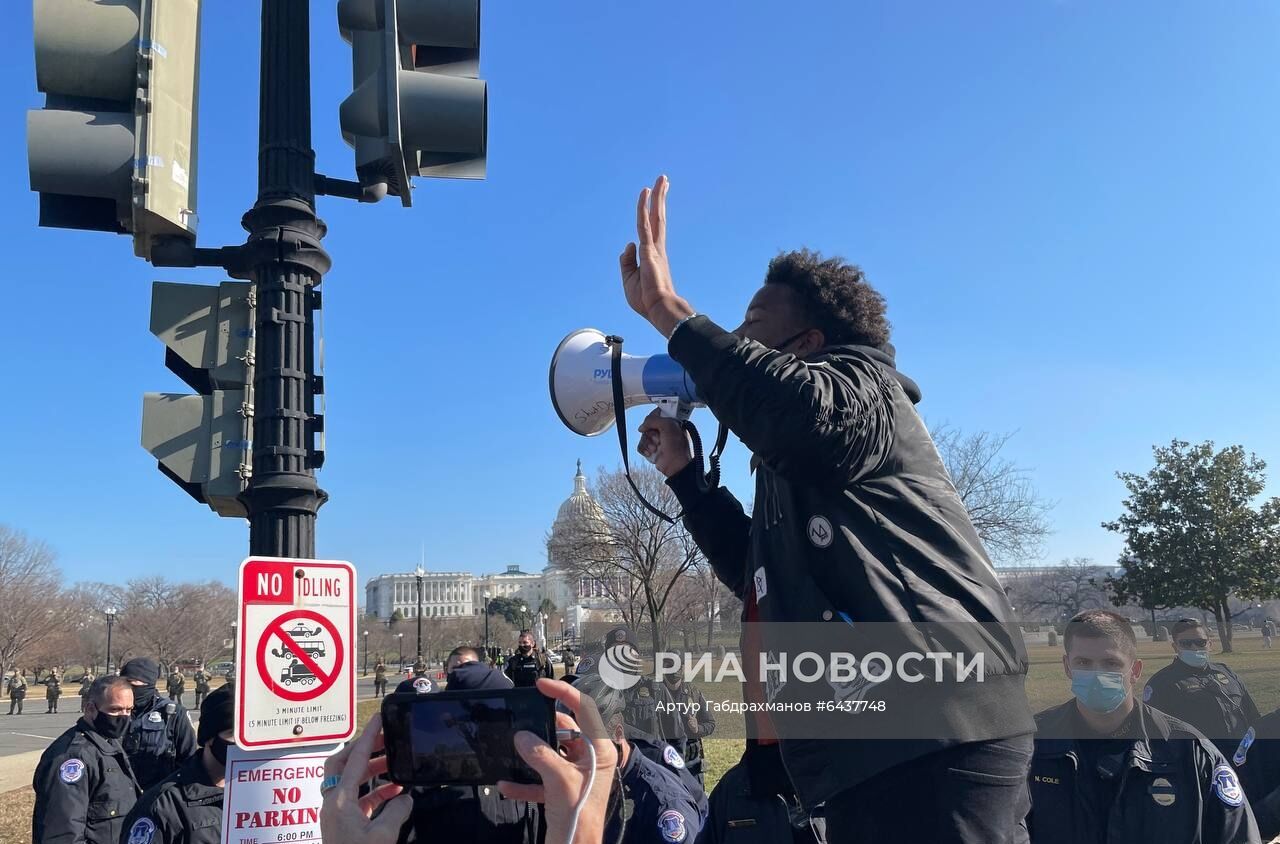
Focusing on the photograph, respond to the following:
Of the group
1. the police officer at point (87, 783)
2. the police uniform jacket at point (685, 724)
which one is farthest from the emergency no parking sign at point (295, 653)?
the police uniform jacket at point (685, 724)

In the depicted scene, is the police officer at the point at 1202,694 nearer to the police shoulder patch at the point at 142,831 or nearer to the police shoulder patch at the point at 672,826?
A: the police shoulder patch at the point at 672,826

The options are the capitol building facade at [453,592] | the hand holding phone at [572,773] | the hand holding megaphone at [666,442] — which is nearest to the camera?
the hand holding phone at [572,773]

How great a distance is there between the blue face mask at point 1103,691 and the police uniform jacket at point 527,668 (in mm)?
10903

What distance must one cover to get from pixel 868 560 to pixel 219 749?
4.49m

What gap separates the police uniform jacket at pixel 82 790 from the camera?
254 inches

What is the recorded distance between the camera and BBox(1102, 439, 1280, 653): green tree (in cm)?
3128

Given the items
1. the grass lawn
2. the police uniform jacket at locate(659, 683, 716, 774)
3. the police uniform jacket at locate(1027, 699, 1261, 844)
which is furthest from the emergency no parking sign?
the grass lawn

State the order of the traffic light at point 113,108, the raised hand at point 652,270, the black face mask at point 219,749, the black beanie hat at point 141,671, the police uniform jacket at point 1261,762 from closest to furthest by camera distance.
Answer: the raised hand at point 652,270 < the traffic light at point 113,108 < the black face mask at point 219,749 < the police uniform jacket at point 1261,762 < the black beanie hat at point 141,671

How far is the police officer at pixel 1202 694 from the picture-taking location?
25.0ft

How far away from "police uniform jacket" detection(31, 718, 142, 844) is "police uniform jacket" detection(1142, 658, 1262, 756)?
814 cm

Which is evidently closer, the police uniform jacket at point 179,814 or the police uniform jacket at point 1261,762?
the police uniform jacket at point 179,814

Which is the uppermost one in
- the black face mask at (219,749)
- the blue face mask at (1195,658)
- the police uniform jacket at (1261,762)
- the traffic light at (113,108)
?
the traffic light at (113,108)

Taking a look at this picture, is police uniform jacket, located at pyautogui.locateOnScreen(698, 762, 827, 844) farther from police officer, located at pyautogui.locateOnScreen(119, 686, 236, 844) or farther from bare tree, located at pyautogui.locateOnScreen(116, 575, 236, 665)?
bare tree, located at pyautogui.locateOnScreen(116, 575, 236, 665)

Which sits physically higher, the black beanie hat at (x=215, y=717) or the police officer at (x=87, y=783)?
the black beanie hat at (x=215, y=717)
